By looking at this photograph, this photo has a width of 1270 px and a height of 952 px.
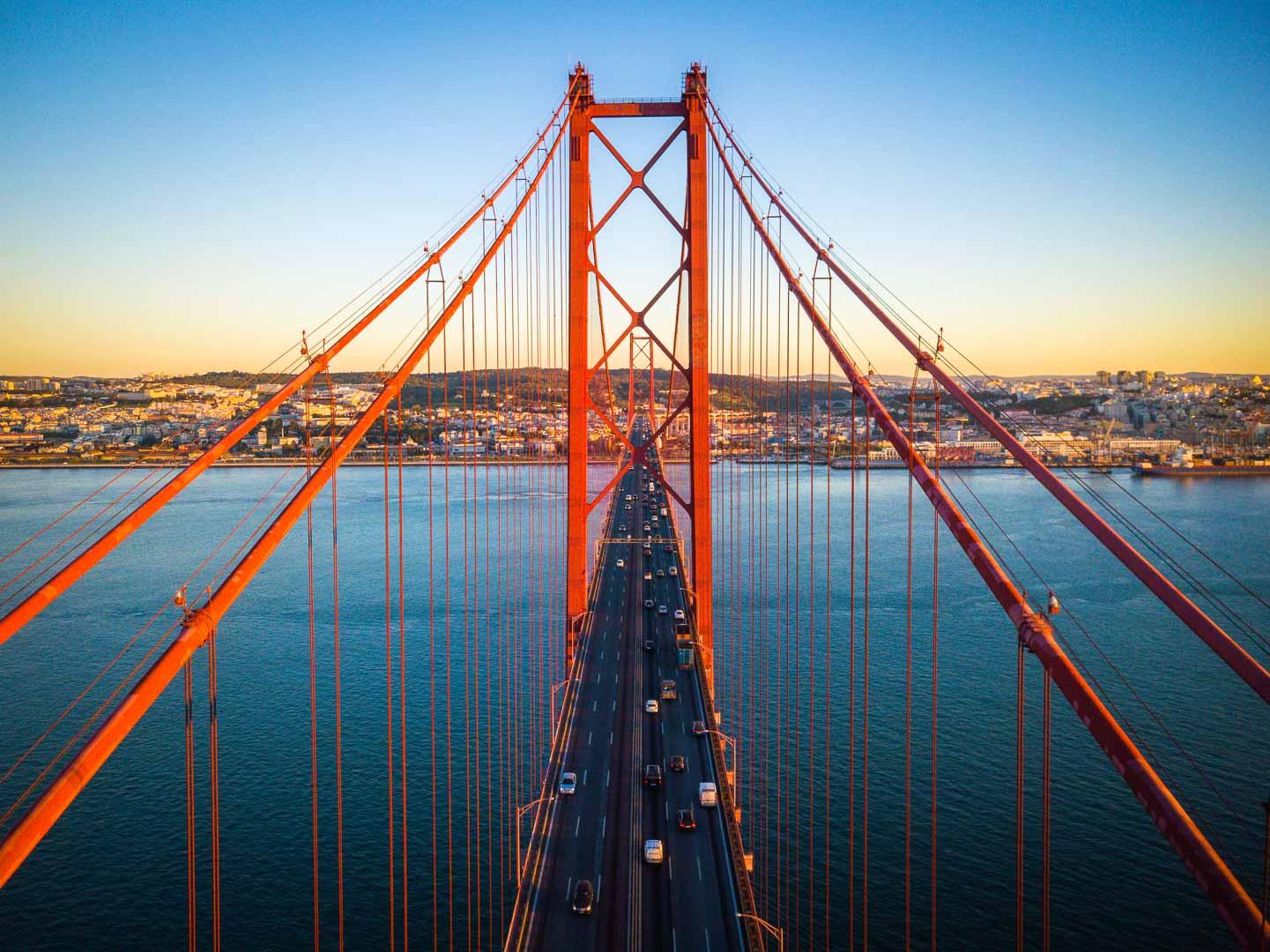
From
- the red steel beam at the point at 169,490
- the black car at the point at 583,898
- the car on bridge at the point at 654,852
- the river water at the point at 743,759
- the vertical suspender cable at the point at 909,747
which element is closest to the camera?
the red steel beam at the point at 169,490

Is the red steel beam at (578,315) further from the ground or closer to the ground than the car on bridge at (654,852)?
further from the ground

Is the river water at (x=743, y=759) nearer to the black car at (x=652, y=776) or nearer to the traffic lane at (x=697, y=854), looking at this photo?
the traffic lane at (x=697, y=854)

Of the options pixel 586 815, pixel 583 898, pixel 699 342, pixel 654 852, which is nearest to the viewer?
pixel 583 898

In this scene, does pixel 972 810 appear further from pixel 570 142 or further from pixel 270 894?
pixel 570 142

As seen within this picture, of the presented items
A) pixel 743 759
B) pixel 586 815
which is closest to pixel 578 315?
pixel 586 815

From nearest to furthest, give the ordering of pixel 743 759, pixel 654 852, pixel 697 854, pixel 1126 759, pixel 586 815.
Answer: pixel 1126 759 < pixel 654 852 < pixel 697 854 < pixel 586 815 < pixel 743 759

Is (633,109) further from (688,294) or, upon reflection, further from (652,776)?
(652,776)

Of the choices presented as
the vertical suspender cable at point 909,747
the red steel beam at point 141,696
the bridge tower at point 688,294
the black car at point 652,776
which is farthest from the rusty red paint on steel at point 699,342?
the red steel beam at point 141,696

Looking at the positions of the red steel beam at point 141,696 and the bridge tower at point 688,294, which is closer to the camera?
the red steel beam at point 141,696
